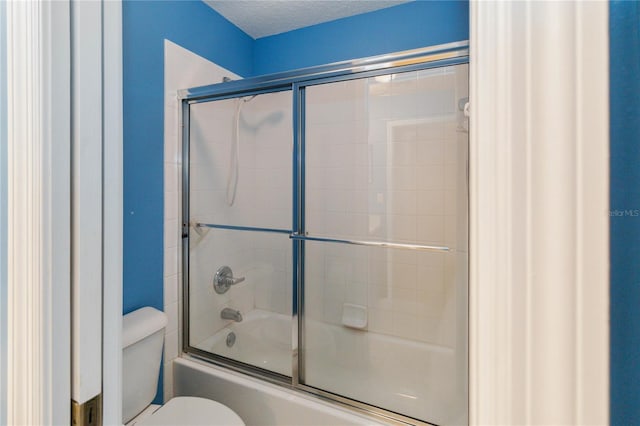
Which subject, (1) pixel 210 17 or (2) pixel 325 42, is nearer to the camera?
(1) pixel 210 17

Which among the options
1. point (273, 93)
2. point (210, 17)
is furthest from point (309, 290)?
point (210, 17)

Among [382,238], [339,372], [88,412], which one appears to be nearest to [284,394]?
[339,372]

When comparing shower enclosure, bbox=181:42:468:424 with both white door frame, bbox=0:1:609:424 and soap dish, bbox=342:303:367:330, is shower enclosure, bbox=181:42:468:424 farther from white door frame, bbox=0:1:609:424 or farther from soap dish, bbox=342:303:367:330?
white door frame, bbox=0:1:609:424

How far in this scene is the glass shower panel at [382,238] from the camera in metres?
1.49

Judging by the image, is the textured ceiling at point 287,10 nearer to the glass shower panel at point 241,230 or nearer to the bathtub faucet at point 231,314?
the glass shower panel at point 241,230

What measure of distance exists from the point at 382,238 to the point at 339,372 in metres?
0.71

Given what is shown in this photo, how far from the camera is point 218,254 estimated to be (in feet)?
5.93

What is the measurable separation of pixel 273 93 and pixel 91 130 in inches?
44.7

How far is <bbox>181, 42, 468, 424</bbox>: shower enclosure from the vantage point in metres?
1.47

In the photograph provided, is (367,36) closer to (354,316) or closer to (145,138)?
(145,138)

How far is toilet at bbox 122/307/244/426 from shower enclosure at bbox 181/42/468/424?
0.34 m

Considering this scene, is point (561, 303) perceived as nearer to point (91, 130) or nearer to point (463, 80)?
point (91, 130)

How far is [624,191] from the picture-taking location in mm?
241

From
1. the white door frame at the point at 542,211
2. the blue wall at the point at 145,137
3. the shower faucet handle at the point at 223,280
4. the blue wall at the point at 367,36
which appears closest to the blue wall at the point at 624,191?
the white door frame at the point at 542,211
